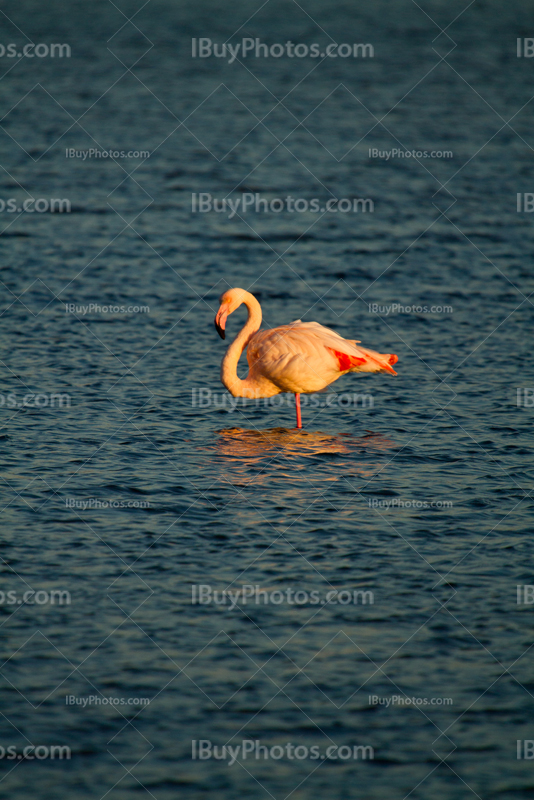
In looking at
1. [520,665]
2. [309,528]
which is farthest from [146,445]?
[520,665]

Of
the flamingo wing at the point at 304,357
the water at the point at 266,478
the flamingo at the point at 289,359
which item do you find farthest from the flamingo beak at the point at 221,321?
the water at the point at 266,478

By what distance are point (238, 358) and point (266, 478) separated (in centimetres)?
207

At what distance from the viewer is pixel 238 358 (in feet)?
38.0

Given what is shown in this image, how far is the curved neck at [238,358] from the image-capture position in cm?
1159

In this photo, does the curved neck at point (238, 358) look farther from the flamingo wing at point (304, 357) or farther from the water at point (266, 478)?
the water at point (266, 478)

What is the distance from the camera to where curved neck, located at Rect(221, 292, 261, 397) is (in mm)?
11594

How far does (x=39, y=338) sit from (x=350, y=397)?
4911mm

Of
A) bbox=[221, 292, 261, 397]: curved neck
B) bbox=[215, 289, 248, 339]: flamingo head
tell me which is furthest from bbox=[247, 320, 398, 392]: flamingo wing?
bbox=[215, 289, 248, 339]: flamingo head

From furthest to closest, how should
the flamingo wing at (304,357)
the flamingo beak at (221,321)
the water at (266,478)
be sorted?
the flamingo wing at (304,357)
the flamingo beak at (221,321)
the water at (266,478)

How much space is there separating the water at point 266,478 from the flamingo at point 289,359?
0.54m

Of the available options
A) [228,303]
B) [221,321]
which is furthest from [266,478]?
[228,303]

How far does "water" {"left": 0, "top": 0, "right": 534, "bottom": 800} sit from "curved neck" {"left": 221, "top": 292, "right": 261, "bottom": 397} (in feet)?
1.47

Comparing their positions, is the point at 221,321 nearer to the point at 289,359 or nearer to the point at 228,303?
the point at 228,303

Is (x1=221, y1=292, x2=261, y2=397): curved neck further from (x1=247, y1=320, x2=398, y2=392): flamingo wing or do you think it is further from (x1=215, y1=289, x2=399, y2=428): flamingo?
(x1=247, y1=320, x2=398, y2=392): flamingo wing
